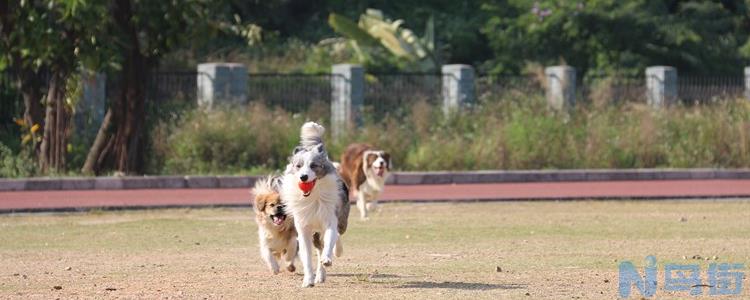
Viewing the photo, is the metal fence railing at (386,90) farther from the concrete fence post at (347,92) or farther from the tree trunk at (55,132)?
the tree trunk at (55,132)

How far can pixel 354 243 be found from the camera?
16297 mm

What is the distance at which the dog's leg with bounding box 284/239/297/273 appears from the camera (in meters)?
13.1

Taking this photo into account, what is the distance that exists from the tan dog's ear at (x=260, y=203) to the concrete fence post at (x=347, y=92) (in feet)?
58.8

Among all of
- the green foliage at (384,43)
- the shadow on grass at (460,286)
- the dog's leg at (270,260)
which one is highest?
the green foliage at (384,43)

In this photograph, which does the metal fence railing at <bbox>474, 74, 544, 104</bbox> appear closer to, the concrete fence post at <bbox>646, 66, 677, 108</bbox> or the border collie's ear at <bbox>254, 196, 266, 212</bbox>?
the concrete fence post at <bbox>646, 66, 677, 108</bbox>

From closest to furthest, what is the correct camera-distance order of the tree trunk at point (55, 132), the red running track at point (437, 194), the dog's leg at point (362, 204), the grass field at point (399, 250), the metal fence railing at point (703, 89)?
the grass field at point (399, 250)
the dog's leg at point (362, 204)
the red running track at point (437, 194)
the tree trunk at point (55, 132)
the metal fence railing at point (703, 89)

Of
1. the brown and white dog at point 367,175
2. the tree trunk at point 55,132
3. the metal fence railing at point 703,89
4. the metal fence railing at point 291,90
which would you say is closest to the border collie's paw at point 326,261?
the brown and white dog at point 367,175

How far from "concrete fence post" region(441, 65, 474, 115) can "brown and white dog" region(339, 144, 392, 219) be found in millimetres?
11197

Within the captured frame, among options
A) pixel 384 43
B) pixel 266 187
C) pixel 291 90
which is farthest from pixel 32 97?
pixel 266 187

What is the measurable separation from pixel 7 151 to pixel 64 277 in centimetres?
1498

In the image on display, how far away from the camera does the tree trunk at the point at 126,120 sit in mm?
26906

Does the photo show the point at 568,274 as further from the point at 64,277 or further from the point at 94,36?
the point at 94,36

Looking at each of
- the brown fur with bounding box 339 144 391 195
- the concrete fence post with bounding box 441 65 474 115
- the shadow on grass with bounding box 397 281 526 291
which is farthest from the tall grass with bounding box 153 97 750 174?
the shadow on grass with bounding box 397 281 526 291

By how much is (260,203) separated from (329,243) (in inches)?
43.7
